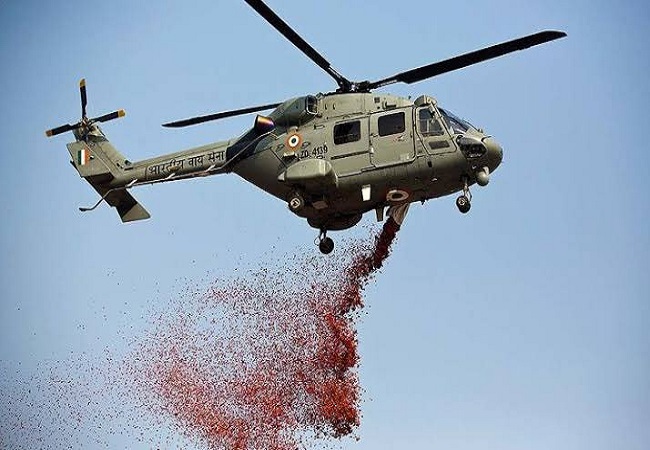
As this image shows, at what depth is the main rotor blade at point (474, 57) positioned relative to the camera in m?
18.3

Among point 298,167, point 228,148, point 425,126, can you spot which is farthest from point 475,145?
point 228,148

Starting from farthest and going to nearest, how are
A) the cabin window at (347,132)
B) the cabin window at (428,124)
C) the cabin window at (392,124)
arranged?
1. the cabin window at (347,132)
2. the cabin window at (392,124)
3. the cabin window at (428,124)

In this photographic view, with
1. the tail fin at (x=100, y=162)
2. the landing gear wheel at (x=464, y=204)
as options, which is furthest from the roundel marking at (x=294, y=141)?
the tail fin at (x=100, y=162)

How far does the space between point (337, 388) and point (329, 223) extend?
350 cm

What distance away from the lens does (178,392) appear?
23578mm

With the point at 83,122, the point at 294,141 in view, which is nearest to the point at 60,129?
the point at 83,122

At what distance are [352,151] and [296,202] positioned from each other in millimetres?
1426

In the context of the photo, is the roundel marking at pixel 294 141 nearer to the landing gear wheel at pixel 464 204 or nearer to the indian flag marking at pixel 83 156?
the landing gear wheel at pixel 464 204

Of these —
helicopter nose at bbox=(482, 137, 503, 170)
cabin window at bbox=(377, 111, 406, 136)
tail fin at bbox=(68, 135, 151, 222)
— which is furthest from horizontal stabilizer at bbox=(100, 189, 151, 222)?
helicopter nose at bbox=(482, 137, 503, 170)

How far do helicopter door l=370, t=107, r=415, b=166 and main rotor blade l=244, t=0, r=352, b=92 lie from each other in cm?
119

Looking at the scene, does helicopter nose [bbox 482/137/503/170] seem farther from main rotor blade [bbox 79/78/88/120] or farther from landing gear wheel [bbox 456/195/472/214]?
main rotor blade [bbox 79/78/88/120]

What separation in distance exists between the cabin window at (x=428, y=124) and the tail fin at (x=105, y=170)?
6.84 meters

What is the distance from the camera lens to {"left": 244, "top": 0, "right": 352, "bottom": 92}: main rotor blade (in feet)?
60.4

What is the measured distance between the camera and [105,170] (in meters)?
23.0
